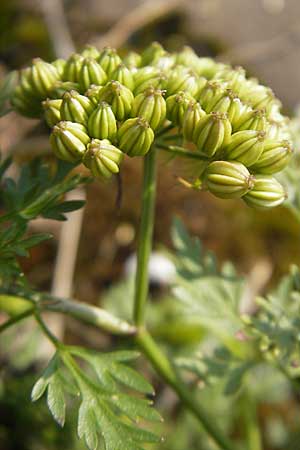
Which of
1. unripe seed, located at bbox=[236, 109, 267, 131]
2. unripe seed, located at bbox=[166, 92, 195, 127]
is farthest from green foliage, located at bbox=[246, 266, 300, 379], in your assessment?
unripe seed, located at bbox=[166, 92, 195, 127]

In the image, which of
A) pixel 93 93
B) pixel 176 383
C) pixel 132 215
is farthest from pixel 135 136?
pixel 132 215

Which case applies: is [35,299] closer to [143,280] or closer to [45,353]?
[143,280]

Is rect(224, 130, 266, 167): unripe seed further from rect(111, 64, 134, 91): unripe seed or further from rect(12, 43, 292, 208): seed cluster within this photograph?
rect(111, 64, 134, 91): unripe seed

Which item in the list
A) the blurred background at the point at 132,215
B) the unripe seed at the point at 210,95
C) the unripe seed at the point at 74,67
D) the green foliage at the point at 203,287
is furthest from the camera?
the blurred background at the point at 132,215

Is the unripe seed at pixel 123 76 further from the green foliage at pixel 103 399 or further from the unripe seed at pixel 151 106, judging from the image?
the green foliage at pixel 103 399

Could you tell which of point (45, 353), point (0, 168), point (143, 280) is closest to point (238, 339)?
point (143, 280)

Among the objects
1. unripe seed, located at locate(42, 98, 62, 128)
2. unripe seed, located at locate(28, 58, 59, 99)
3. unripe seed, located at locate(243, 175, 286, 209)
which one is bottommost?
unripe seed, located at locate(243, 175, 286, 209)

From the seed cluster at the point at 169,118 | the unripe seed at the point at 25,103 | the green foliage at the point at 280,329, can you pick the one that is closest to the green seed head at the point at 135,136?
the seed cluster at the point at 169,118

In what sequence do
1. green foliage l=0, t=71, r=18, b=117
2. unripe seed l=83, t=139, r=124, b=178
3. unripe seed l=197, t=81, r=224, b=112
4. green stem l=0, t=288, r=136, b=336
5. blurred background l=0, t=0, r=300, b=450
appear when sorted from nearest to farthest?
unripe seed l=83, t=139, r=124, b=178, unripe seed l=197, t=81, r=224, b=112, green stem l=0, t=288, r=136, b=336, green foliage l=0, t=71, r=18, b=117, blurred background l=0, t=0, r=300, b=450

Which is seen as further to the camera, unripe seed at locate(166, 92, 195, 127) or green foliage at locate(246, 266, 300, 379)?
green foliage at locate(246, 266, 300, 379)
